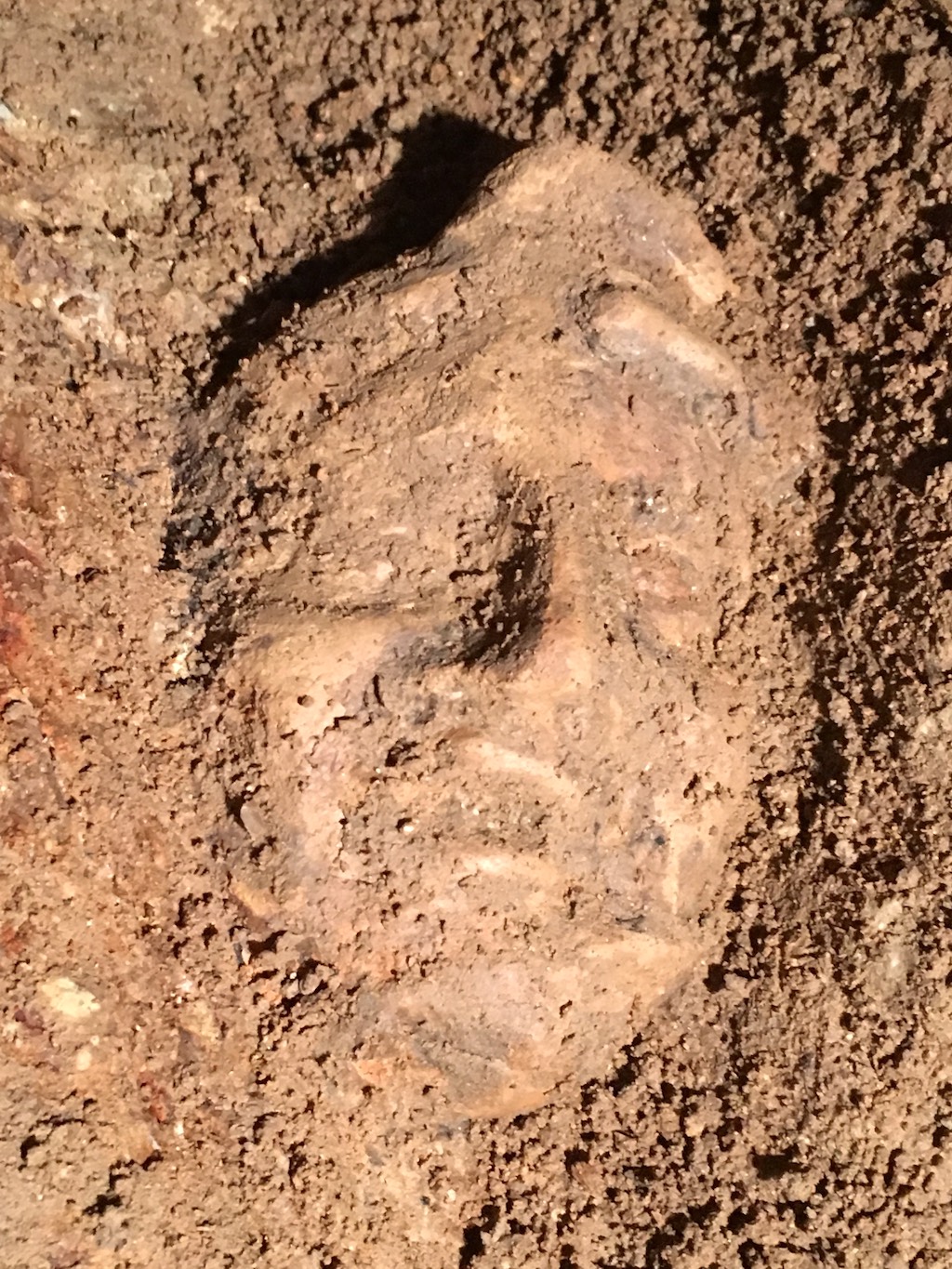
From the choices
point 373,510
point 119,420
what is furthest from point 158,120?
point 373,510

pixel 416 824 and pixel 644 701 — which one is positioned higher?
pixel 644 701

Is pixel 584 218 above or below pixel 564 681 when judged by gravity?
above

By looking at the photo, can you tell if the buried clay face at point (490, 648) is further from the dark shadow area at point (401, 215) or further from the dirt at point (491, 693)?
the dark shadow area at point (401, 215)

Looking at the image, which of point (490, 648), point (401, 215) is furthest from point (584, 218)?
point (490, 648)

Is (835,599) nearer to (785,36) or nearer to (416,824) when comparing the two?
(416,824)

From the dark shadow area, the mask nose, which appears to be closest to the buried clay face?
the mask nose

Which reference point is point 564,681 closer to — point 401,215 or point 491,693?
point 491,693

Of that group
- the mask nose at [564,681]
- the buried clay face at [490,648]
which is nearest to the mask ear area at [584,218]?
the buried clay face at [490,648]
